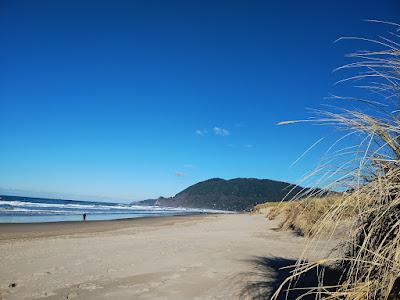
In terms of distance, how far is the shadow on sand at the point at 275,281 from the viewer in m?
3.28

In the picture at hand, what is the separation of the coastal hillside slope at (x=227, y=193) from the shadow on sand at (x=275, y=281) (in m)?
91.6

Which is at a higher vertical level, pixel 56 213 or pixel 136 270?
pixel 56 213

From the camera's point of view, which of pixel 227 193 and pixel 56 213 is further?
pixel 227 193

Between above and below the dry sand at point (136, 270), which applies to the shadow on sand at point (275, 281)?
above

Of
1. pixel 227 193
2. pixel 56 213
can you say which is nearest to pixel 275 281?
pixel 56 213

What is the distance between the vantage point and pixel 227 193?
12225 centimetres

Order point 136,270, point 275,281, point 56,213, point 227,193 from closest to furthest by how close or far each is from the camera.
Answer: point 275,281 → point 136,270 → point 56,213 → point 227,193

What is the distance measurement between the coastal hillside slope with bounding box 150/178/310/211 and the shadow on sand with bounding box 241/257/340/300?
9155 cm

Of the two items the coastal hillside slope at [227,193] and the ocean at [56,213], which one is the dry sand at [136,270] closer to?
the ocean at [56,213]

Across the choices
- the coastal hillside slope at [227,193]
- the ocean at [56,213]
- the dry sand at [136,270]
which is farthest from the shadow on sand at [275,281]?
the coastal hillside slope at [227,193]

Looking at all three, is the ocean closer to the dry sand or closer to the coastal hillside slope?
the dry sand

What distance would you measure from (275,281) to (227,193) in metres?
119

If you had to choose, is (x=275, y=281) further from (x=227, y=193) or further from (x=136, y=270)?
(x=227, y=193)

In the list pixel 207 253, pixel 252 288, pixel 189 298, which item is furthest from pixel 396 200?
pixel 207 253
